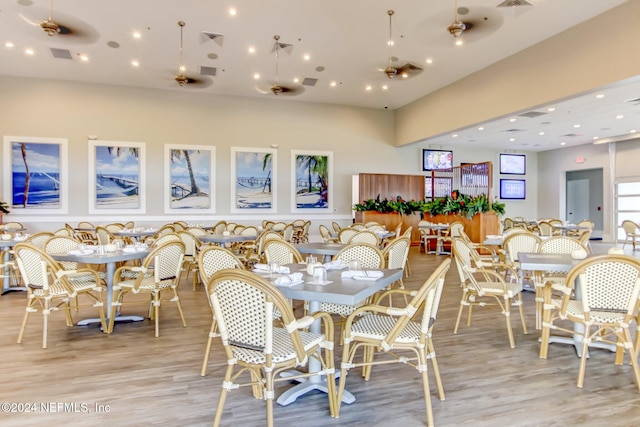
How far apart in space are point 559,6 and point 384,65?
13.4 ft

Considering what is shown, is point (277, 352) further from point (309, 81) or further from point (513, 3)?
point (309, 81)

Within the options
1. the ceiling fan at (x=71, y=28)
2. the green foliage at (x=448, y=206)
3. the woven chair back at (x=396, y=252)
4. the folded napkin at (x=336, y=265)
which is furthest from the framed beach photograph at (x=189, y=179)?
the folded napkin at (x=336, y=265)

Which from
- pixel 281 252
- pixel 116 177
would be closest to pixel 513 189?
pixel 116 177

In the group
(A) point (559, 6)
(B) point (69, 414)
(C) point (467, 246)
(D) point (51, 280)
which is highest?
(A) point (559, 6)

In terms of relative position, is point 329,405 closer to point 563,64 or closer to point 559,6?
point 559,6

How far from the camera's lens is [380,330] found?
2.61m

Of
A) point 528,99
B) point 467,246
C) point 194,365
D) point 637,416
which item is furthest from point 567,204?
point 194,365

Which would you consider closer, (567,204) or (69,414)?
(69,414)

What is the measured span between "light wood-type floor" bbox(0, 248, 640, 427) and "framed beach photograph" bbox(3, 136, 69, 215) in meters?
8.19

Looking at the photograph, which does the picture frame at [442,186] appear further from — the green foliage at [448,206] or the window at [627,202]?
the window at [627,202]

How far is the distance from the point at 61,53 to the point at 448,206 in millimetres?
10859

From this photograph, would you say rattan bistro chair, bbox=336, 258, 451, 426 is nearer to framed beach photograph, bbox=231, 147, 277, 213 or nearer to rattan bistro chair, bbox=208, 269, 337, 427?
rattan bistro chair, bbox=208, 269, 337, 427

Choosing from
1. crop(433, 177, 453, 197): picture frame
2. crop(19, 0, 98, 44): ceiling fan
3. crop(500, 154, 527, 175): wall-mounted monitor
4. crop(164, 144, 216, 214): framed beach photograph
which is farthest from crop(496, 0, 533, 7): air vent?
crop(500, 154, 527, 175): wall-mounted monitor

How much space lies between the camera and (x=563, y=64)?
825 centimetres
